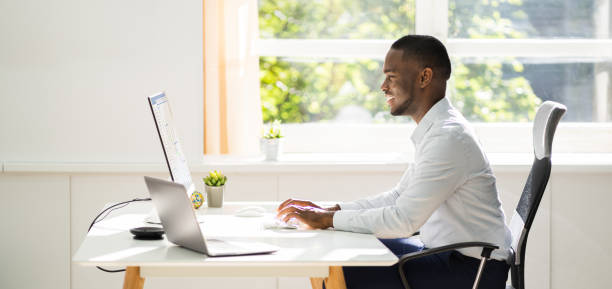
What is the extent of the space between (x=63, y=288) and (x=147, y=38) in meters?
1.26

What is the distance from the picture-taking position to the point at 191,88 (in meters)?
3.33

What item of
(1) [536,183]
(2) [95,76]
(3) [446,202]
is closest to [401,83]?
(3) [446,202]

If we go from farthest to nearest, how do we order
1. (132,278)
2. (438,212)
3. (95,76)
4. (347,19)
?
(347,19) → (95,76) → (438,212) → (132,278)

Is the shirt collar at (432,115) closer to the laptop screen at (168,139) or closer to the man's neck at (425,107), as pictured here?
the man's neck at (425,107)

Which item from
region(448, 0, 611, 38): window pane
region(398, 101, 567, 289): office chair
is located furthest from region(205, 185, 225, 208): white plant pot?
region(448, 0, 611, 38): window pane

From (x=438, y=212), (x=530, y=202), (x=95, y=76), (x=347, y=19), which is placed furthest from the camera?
(x=347, y=19)

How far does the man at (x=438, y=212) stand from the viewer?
209cm

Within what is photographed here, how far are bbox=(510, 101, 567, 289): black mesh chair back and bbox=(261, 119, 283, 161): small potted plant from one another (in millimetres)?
1426

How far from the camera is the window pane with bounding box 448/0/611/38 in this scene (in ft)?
12.4

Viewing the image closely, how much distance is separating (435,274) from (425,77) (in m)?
0.63

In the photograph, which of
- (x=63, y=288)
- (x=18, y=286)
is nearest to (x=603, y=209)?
(x=63, y=288)

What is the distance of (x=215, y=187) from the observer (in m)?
2.56

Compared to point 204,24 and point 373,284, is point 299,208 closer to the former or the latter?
point 373,284

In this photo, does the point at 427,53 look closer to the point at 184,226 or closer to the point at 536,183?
the point at 536,183
